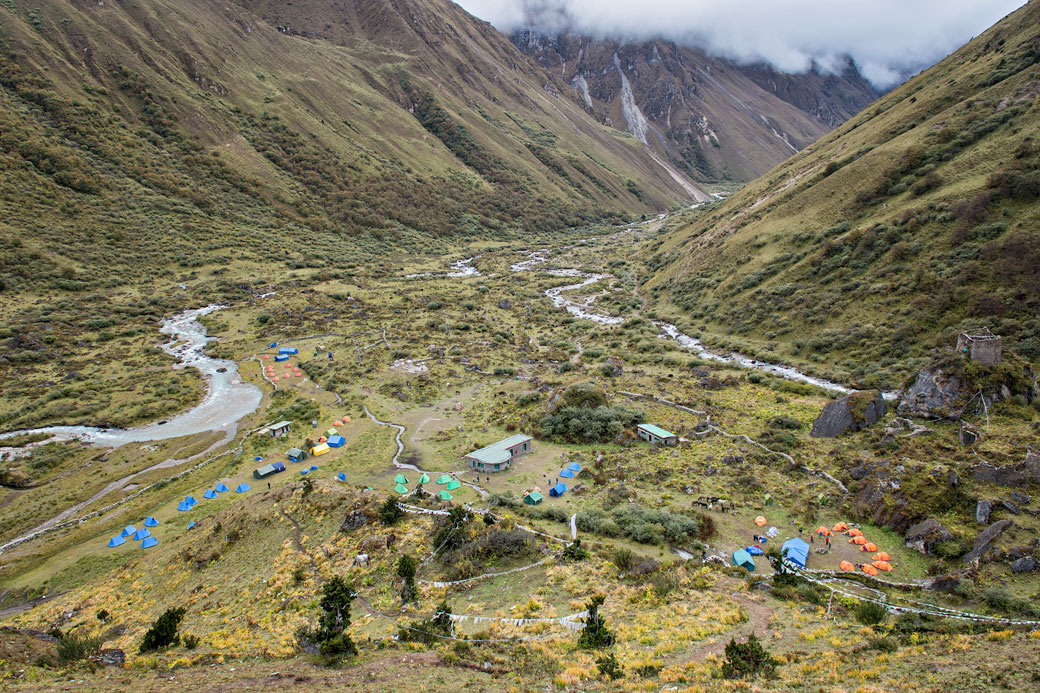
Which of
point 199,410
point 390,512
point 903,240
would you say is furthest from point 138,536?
point 903,240

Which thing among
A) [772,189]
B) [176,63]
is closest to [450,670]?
[772,189]

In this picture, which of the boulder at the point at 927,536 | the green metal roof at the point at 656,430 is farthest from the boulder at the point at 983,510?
the green metal roof at the point at 656,430

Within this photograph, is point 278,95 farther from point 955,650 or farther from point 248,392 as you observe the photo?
point 955,650

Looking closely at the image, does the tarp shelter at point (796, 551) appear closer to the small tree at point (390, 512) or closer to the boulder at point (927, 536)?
the boulder at point (927, 536)

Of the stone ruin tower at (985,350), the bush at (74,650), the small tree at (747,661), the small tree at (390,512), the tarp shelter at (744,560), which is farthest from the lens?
the stone ruin tower at (985,350)

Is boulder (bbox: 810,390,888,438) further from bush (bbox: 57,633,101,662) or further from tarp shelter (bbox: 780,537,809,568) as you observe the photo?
bush (bbox: 57,633,101,662)

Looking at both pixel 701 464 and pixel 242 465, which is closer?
pixel 701 464

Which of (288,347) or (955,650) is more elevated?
(955,650)
